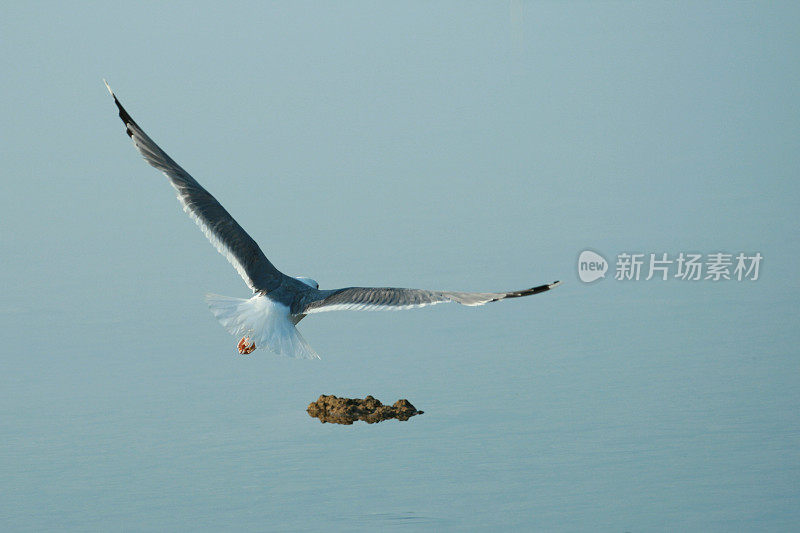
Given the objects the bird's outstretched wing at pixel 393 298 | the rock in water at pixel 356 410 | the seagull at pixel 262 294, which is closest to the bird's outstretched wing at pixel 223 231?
the seagull at pixel 262 294

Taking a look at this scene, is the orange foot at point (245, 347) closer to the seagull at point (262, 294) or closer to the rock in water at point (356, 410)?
the seagull at point (262, 294)

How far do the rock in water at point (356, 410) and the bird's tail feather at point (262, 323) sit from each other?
41cm

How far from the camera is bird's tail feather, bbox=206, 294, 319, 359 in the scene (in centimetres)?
776

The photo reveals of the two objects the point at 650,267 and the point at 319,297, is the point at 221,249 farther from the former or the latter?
the point at 650,267

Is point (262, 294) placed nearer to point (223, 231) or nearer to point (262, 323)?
point (262, 323)

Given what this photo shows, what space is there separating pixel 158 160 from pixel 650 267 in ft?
12.0

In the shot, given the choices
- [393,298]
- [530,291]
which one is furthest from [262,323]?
[530,291]

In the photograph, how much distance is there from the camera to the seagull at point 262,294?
24.6 feet

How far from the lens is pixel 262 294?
8148 mm

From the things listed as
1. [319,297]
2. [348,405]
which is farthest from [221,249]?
[348,405]

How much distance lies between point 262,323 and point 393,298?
0.95 meters

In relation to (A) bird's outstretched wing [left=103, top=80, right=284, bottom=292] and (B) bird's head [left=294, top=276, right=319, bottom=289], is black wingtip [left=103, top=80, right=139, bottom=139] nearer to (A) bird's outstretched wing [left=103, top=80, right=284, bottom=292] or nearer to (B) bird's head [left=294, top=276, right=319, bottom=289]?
(A) bird's outstretched wing [left=103, top=80, right=284, bottom=292]

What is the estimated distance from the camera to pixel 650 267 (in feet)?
28.8

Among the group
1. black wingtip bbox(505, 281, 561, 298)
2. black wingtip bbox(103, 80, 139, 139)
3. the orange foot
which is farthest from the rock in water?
black wingtip bbox(103, 80, 139, 139)
